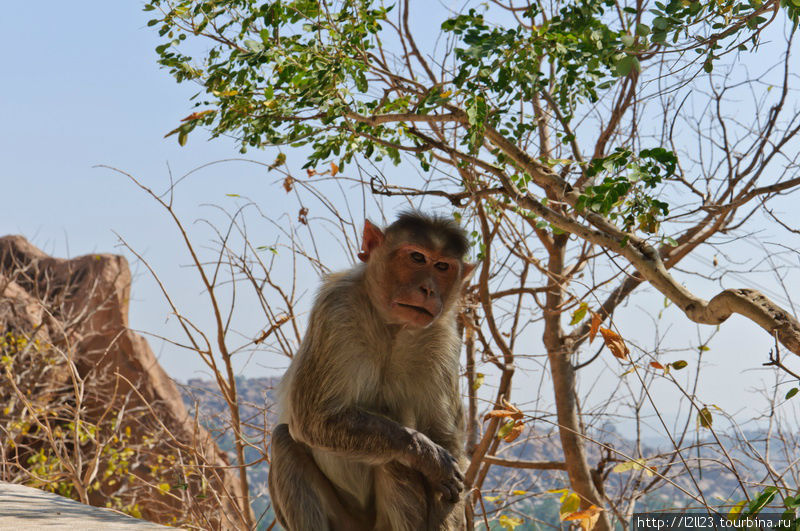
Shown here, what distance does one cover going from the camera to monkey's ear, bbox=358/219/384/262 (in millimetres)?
4234

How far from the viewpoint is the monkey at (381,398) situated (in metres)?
3.71

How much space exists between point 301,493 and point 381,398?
0.65 m

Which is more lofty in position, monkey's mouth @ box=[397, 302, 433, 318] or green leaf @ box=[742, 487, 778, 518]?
monkey's mouth @ box=[397, 302, 433, 318]

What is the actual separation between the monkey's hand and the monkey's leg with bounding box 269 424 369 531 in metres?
0.52

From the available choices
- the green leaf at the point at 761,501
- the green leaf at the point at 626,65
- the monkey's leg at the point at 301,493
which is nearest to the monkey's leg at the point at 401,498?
the monkey's leg at the point at 301,493

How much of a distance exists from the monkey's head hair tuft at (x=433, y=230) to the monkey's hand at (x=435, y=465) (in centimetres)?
103

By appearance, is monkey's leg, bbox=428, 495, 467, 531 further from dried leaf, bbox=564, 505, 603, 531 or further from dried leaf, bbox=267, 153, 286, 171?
dried leaf, bbox=267, 153, 286, 171

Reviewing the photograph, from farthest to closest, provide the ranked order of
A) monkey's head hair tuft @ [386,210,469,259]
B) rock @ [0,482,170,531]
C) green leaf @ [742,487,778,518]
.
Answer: rock @ [0,482,170,531]
monkey's head hair tuft @ [386,210,469,259]
green leaf @ [742,487,778,518]

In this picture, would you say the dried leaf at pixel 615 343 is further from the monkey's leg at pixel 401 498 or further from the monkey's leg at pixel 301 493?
the monkey's leg at pixel 301 493

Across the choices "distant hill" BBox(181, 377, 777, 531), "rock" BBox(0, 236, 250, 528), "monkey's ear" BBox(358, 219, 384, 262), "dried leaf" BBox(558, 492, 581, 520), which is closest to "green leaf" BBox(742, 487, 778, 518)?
"dried leaf" BBox(558, 492, 581, 520)

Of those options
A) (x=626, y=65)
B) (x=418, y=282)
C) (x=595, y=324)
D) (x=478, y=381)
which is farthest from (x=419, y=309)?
(x=478, y=381)

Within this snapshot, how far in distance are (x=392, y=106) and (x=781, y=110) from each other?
337cm

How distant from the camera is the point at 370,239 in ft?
14.0

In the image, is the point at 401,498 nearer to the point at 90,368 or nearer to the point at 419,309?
the point at 419,309
